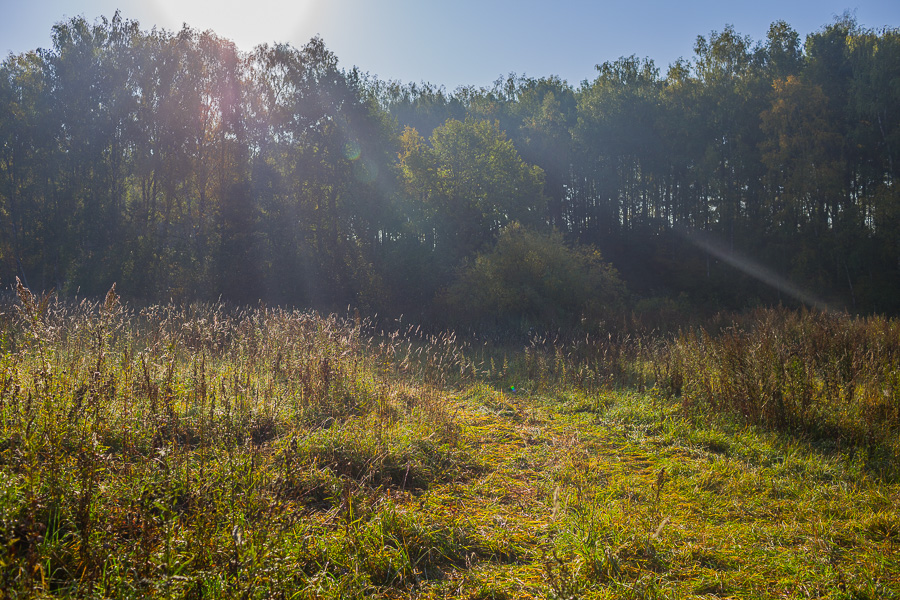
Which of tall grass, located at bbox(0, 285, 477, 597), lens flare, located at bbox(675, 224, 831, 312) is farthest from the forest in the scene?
lens flare, located at bbox(675, 224, 831, 312)

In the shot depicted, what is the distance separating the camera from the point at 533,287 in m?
19.5

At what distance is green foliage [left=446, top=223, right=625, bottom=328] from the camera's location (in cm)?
1920

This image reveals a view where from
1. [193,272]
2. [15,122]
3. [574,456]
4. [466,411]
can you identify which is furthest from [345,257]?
[574,456]

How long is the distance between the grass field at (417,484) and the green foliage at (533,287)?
12.2 m

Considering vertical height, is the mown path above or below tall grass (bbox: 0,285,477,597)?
below

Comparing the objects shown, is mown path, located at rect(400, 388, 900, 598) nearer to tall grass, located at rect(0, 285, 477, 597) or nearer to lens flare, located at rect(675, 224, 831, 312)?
tall grass, located at rect(0, 285, 477, 597)

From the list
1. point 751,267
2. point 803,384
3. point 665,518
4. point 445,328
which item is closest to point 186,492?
point 665,518

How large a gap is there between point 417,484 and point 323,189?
23.6 meters

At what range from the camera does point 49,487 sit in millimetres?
2609

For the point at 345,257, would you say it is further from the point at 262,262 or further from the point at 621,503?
the point at 621,503

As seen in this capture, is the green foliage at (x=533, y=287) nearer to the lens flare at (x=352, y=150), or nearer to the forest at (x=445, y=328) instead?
the forest at (x=445, y=328)

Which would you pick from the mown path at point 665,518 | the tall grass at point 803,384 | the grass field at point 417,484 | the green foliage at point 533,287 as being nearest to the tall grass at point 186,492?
the grass field at point 417,484

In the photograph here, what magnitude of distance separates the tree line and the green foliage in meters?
0.10

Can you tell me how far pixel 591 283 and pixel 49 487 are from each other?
19345 millimetres
